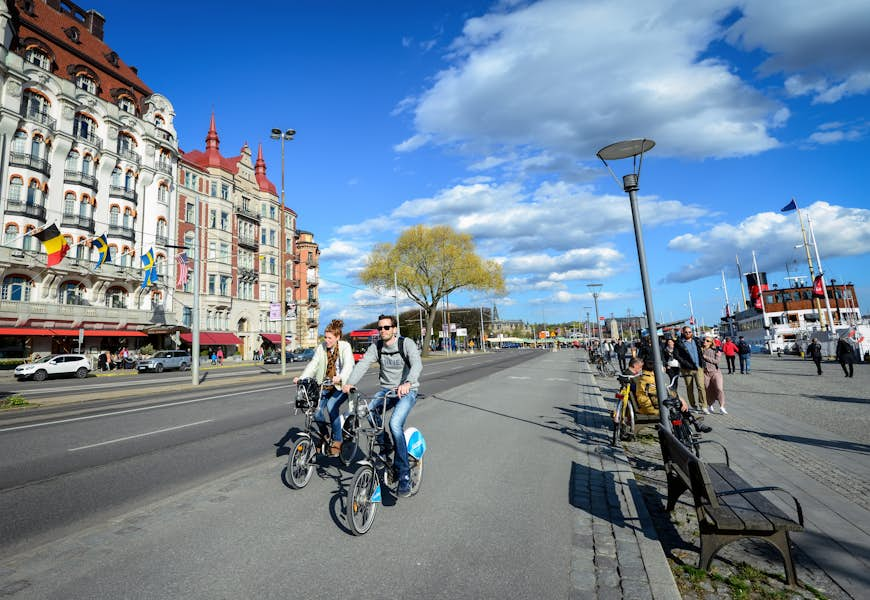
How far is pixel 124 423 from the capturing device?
10344mm

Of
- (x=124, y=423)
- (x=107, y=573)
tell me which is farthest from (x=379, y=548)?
(x=124, y=423)

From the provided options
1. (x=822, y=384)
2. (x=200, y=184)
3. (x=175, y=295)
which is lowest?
(x=822, y=384)

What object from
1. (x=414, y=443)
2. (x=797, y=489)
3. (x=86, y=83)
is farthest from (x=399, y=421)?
(x=86, y=83)

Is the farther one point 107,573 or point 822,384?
point 822,384

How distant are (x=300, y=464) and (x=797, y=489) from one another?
5.46 m

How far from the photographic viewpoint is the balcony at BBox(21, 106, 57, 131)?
107 feet

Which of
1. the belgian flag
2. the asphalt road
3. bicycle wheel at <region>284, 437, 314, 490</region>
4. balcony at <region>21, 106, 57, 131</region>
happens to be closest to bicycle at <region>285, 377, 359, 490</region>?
bicycle wheel at <region>284, 437, 314, 490</region>

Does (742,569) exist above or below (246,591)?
below

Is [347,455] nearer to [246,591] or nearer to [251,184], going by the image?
[246,591]

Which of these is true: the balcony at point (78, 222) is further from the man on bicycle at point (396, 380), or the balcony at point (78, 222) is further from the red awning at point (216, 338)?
the man on bicycle at point (396, 380)

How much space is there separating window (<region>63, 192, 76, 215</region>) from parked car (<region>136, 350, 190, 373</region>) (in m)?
12.5

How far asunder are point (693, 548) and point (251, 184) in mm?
57231

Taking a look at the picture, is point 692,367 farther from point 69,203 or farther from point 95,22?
point 95,22

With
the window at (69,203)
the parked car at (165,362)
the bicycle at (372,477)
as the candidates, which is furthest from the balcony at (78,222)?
the bicycle at (372,477)
